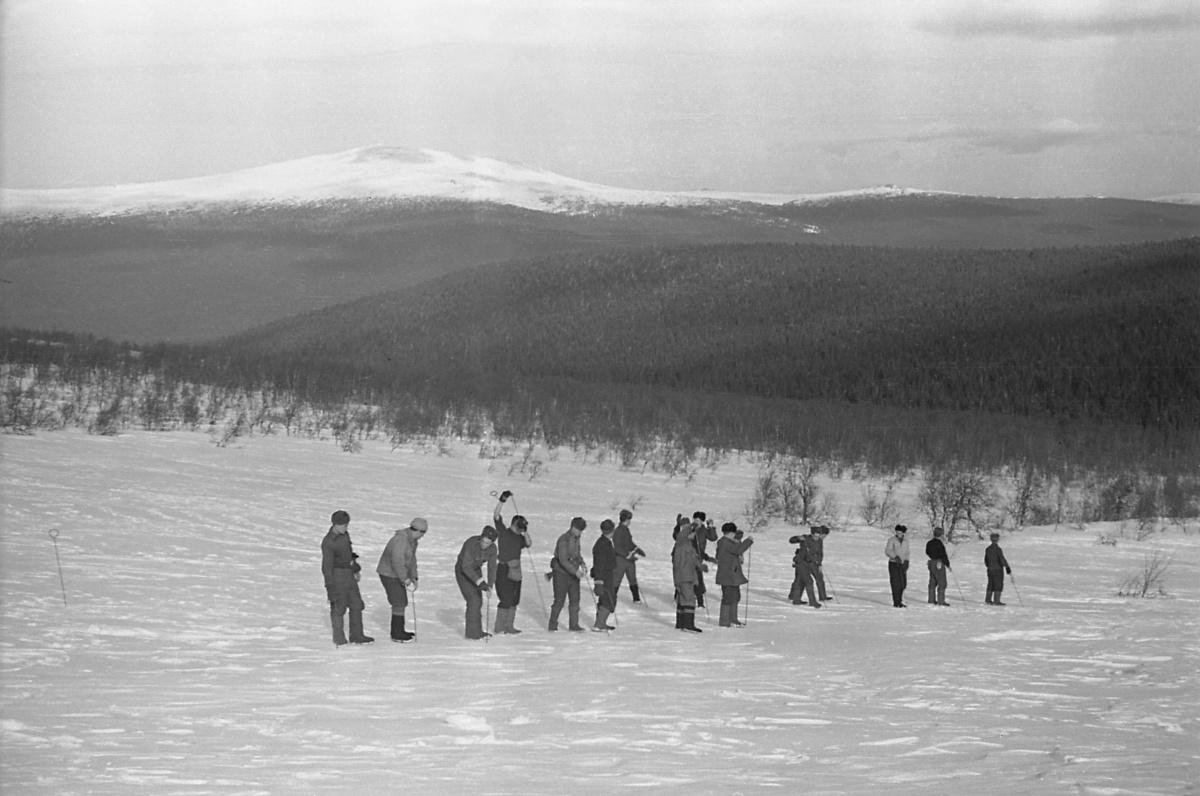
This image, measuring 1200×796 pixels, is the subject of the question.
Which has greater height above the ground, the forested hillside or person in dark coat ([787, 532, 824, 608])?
the forested hillside

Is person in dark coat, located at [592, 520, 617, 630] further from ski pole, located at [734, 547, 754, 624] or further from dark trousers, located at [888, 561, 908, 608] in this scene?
dark trousers, located at [888, 561, 908, 608]

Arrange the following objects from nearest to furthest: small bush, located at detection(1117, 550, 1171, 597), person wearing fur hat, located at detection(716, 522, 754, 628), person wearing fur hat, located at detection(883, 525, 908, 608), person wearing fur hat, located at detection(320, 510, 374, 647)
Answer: person wearing fur hat, located at detection(320, 510, 374, 647), person wearing fur hat, located at detection(716, 522, 754, 628), person wearing fur hat, located at detection(883, 525, 908, 608), small bush, located at detection(1117, 550, 1171, 597)

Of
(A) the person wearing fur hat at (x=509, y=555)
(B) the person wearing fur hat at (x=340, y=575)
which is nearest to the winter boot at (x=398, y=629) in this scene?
(B) the person wearing fur hat at (x=340, y=575)

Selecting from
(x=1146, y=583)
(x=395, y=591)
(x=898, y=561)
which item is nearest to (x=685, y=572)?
(x=395, y=591)

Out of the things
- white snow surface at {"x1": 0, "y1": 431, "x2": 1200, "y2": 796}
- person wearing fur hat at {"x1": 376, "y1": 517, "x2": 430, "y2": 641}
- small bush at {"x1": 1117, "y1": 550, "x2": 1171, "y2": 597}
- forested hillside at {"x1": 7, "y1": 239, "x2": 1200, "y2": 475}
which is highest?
forested hillside at {"x1": 7, "y1": 239, "x2": 1200, "y2": 475}

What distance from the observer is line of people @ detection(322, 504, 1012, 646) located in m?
15.9

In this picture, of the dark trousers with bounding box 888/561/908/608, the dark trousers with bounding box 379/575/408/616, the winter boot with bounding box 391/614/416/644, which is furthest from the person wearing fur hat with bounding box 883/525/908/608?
the dark trousers with bounding box 379/575/408/616

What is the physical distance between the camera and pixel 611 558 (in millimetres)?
17984

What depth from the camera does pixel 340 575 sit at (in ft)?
51.0

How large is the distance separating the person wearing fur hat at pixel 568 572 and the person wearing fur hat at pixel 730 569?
1.78m

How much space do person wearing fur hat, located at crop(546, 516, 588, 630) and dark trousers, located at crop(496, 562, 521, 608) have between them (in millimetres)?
420

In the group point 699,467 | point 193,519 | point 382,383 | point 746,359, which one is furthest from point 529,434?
point 746,359

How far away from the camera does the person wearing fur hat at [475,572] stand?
16531 mm

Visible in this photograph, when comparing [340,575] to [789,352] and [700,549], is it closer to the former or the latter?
[700,549]
